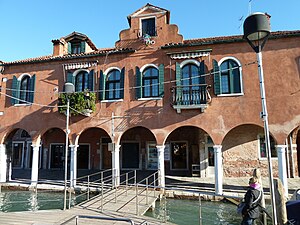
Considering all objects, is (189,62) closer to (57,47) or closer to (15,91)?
(57,47)

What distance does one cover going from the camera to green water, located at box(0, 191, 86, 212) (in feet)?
34.4

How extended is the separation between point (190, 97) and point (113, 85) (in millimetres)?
4913

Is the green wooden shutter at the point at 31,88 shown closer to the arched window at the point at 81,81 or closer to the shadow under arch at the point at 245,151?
the arched window at the point at 81,81

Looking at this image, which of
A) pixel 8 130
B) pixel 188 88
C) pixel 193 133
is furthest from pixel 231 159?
pixel 8 130

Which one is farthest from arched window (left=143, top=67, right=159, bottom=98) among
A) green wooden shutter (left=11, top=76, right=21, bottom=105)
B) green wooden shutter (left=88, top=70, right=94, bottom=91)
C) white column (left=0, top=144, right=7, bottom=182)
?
white column (left=0, top=144, right=7, bottom=182)

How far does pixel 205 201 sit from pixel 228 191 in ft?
4.38

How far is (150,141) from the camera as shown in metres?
18.3

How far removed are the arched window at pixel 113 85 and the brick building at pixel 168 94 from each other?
0.06 meters

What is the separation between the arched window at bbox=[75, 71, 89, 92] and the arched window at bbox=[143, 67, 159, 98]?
3.91 meters

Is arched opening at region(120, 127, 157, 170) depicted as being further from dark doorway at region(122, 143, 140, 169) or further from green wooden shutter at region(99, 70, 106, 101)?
green wooden shutter at region(99, 70, 106, 101)

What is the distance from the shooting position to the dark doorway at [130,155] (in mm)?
18391

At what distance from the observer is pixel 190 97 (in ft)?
41.6

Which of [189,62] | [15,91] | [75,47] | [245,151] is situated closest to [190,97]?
[189,62]

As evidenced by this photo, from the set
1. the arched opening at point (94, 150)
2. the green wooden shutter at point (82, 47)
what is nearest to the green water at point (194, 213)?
the arched opening at point (94, 150)
